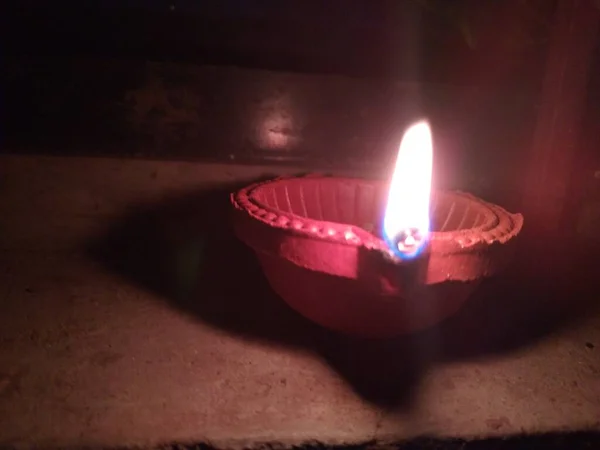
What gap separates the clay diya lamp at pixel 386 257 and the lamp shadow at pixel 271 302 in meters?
0.05

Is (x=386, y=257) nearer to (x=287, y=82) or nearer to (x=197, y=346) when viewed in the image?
(x=197, y=346)

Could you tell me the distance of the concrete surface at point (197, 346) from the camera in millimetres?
567

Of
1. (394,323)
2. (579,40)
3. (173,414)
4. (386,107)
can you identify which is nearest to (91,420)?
(173,414)

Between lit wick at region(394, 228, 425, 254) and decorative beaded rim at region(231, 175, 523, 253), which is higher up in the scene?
lit wick at region(394, 228, 425, 254)

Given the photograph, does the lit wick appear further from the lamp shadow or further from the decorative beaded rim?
the lamp shadow

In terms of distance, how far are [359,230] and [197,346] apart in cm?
27

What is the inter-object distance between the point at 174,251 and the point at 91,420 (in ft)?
1.28

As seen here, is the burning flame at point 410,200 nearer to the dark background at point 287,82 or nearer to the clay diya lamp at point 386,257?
the clay diya lamp at point 386,257

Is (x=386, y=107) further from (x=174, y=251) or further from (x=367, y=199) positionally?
(x=174, y=251)

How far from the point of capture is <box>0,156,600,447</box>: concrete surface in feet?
1.86

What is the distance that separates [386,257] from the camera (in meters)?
0.50

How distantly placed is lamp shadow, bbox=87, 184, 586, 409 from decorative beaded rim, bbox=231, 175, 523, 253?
17 cm

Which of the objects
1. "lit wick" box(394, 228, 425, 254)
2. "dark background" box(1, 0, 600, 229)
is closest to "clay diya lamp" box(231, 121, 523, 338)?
"lit wick" box(394, 228, 425, 254)

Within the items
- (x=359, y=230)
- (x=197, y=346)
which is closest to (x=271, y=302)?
(x=197, y=346)
